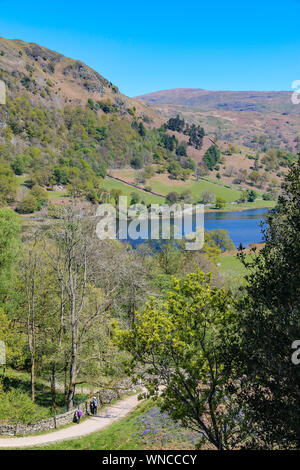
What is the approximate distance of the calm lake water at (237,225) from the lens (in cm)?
11167

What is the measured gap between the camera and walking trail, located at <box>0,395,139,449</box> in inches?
743

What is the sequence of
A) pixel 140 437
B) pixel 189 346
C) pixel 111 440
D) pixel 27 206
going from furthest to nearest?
1. pixel 27 206
2. pixel 111 440
3. pixel 140 437
4. pixel 189 346

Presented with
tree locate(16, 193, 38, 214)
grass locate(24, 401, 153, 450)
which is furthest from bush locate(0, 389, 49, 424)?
tree locate(16, 193, 38, 214)

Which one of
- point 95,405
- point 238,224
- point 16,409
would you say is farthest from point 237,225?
point 16,409

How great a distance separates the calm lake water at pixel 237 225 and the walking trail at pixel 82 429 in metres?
76.6

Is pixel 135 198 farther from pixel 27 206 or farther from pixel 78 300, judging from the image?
pixel 78 300

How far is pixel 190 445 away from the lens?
16.1 metres

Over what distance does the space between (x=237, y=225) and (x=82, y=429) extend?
131 meters

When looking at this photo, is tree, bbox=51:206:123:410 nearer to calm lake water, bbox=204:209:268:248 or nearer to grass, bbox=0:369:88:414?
grass, bbox=0:369:88:414

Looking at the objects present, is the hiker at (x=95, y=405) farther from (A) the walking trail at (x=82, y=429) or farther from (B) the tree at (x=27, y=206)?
(B) the tree at (x=27, y=206)

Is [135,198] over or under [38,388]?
over

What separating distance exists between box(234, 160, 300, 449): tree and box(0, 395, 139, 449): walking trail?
12465 mm

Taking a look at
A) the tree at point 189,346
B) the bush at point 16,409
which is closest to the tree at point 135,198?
the bush at point 16,409

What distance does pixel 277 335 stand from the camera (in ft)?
34.0
